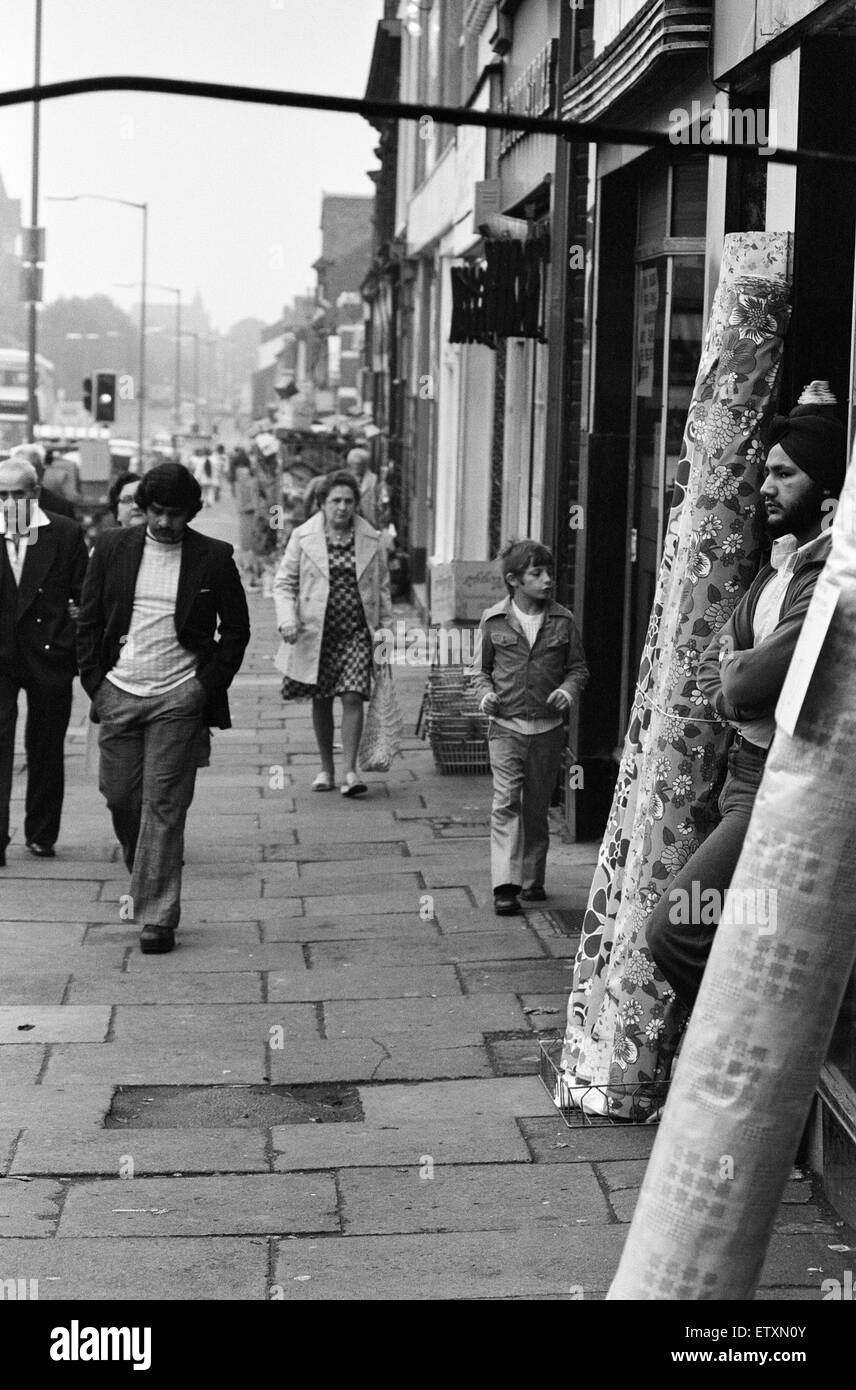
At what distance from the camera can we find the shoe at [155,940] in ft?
25.4

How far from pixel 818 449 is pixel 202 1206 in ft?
8.03

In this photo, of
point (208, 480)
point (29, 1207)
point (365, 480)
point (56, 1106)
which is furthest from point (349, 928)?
point (208, 480)

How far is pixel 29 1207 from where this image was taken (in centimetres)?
510

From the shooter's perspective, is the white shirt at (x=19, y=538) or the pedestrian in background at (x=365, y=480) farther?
the pedestrian in background at (x=365, y=480)

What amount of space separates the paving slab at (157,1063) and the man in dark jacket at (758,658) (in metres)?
1.68

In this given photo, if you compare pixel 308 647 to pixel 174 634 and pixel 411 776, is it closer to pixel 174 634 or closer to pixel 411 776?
pixel 411 776

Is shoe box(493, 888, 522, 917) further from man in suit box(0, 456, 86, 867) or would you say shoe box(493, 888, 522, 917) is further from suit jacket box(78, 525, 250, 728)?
man in suit box(0, 456, 86, 867)

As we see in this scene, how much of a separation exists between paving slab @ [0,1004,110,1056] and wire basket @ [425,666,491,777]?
517cm

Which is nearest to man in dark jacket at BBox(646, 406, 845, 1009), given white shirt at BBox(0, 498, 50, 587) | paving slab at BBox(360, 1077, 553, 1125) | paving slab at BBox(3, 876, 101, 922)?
paving slab at BBox(360, 1077, 553, 1125)

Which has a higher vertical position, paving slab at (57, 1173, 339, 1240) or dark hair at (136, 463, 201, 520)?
dark hair at (136, 463, 201, 520)

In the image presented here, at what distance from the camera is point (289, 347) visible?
9462cm

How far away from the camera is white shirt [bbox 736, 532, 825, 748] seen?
499cm

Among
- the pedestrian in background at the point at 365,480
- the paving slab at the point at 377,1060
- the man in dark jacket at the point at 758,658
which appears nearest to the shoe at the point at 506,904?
the paving slab at the point at 377,1060

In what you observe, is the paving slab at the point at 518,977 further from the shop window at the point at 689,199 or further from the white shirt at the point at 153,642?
the shop window at the point at 689,199
